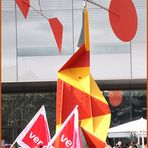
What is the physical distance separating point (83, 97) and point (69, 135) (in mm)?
1452

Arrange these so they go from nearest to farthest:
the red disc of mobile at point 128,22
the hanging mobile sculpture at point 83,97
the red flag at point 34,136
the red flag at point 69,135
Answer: the red flag at point 69,135 → the hanging mobile sculpture at point 83,97 → the red flag at point 34,136 → the red disc of mobile at point 128,22

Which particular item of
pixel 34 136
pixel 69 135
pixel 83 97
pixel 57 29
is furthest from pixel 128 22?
pixel 69 135

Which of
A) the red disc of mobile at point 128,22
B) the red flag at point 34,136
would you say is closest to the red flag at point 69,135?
the red flag at point 34,136

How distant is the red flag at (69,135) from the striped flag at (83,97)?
2.53 feet

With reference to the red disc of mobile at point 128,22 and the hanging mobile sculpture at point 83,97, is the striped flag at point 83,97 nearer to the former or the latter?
the hanging mobile sculpture at point 83,97

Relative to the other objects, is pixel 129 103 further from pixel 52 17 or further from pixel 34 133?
pixel 34 133

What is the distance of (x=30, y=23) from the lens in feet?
86.9

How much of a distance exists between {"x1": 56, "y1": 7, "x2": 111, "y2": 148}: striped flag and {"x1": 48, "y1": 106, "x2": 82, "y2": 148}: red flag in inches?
30.3

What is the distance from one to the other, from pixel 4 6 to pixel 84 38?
16.1 metres

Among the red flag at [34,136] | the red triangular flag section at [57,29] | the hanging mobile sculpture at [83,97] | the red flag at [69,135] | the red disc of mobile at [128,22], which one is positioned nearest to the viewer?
the red flag at [69,135]

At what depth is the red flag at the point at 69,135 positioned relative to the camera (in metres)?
9.15

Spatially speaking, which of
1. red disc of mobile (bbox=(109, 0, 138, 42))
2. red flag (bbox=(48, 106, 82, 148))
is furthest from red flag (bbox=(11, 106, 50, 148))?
red disc of mobile (bbox=(109, 0, 138, 42))

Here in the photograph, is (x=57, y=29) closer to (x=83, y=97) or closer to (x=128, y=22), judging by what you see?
(x=128, y=22)

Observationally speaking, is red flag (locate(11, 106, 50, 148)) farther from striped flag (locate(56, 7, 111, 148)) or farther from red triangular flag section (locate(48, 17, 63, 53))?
red triangular flag section (locate(48, 17, 63, 53))
